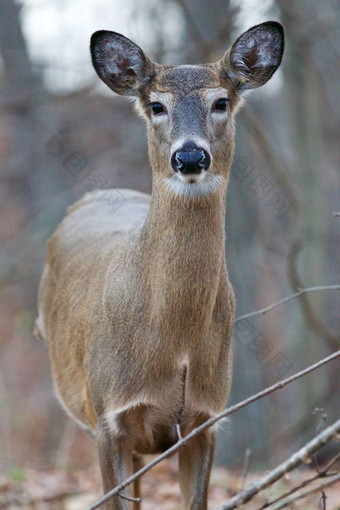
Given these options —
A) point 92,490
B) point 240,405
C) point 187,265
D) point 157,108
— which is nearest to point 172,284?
point 187,265

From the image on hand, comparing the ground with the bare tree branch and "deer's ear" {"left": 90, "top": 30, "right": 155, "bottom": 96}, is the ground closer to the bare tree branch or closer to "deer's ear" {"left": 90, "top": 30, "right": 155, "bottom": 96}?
the bare tree branch

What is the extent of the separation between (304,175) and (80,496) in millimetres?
4269

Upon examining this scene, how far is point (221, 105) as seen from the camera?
5.49 meters

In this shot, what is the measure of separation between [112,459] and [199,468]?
592mm

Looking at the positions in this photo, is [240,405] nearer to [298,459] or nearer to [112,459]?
[298,459]

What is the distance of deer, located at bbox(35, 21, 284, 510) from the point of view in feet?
17.1

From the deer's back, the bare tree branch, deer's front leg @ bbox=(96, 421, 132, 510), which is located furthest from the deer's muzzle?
the bare tree branch

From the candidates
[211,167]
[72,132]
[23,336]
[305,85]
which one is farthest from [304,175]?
[23,336]

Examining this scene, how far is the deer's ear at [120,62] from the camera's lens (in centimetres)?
579

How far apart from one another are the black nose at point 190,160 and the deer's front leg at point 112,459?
168cm

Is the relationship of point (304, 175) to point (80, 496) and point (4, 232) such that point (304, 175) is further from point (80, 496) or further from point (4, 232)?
point (4, 232)

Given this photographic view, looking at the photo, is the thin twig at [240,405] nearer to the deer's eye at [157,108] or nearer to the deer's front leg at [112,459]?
the deer's front leg at [112,459]

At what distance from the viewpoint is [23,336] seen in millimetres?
18984

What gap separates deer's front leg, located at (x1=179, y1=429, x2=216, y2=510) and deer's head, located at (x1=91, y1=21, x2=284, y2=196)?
164 centimetres
